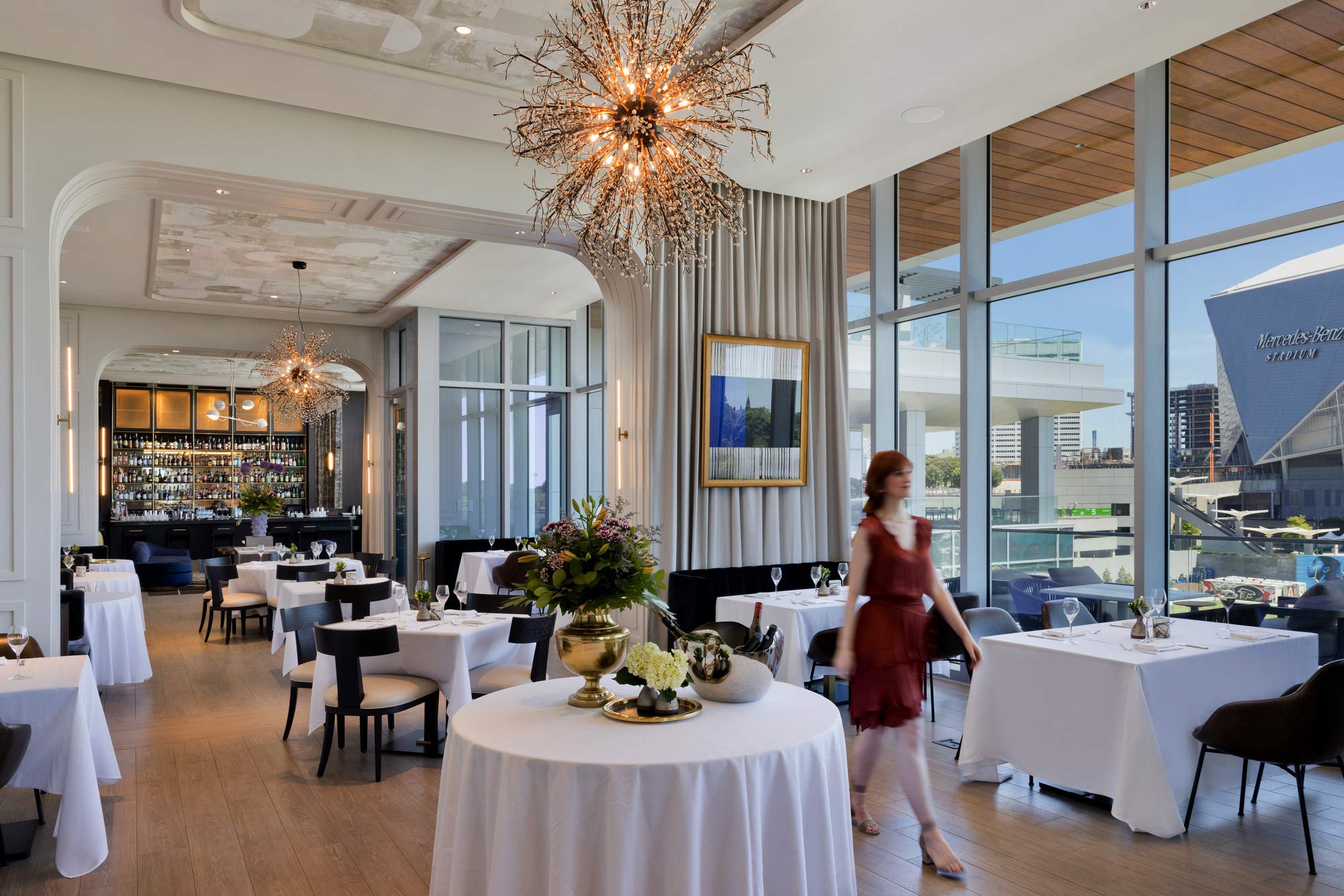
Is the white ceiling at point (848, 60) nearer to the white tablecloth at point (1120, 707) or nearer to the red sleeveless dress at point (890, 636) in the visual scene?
the red sleeveless dress at point (890, 636)

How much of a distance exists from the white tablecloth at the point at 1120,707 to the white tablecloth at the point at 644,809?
1.94 m

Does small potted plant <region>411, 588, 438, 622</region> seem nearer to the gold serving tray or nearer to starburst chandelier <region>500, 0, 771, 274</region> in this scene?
starburst chandelier <region>500, 0, 771, 274</region>

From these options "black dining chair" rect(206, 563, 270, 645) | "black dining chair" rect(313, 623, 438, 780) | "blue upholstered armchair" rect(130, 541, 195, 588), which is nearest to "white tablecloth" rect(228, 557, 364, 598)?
"black dining chair" rect(206, 563, 270, 645)

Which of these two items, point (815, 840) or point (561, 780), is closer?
point (561, 780)

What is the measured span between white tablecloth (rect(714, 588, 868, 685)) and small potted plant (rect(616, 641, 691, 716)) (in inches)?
116

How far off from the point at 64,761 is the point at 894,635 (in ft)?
11.4

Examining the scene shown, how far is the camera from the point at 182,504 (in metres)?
19.2

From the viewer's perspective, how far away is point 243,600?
30.5 ft

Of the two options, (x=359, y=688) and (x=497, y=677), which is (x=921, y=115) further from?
(x=359, y=688)

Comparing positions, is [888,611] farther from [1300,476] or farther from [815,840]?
[1300,476]

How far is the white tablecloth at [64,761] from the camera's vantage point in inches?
148

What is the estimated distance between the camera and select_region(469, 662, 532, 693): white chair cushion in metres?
5.45

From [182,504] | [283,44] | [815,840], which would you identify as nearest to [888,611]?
[815,840]

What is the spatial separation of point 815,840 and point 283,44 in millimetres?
4977
